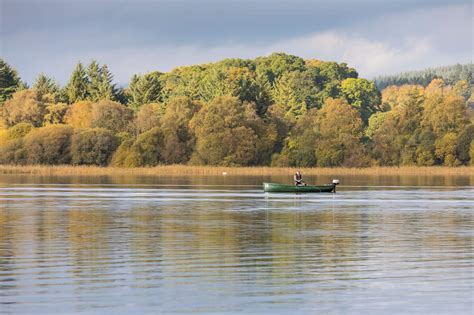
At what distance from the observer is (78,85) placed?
143m

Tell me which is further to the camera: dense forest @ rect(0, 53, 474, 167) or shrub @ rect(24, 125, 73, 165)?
shrub @ rect(24, 125, 73, 165)

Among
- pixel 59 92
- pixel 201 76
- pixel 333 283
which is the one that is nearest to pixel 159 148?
pixel 59 92

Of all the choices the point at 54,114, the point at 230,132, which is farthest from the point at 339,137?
the point at 54,114

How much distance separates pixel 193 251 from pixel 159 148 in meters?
86.2

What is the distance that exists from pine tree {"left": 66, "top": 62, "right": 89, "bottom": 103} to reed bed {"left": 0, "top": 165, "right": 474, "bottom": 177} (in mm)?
33213

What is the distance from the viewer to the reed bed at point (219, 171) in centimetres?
10456

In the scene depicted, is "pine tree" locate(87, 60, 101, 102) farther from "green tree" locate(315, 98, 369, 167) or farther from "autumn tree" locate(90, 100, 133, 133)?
"green tree" locate(315, 98, 369, 167)

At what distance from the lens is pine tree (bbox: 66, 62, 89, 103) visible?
141 metres

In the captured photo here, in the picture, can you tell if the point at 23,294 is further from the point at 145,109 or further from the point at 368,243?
the point at 145,109

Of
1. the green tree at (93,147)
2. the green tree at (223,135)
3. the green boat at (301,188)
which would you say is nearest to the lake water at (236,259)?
the green boat at (301,188)

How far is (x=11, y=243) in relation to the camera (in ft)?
Result: 89.9

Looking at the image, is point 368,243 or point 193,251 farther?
point 368,243

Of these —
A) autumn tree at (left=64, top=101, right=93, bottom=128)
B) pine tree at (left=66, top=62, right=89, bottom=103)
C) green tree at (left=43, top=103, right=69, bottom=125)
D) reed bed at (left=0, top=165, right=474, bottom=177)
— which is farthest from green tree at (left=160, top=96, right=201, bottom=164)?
pine tree at (left=66, top=62, right=89, bottom=103)

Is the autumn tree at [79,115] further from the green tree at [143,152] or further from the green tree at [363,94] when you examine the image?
the green tree at [363,94]
